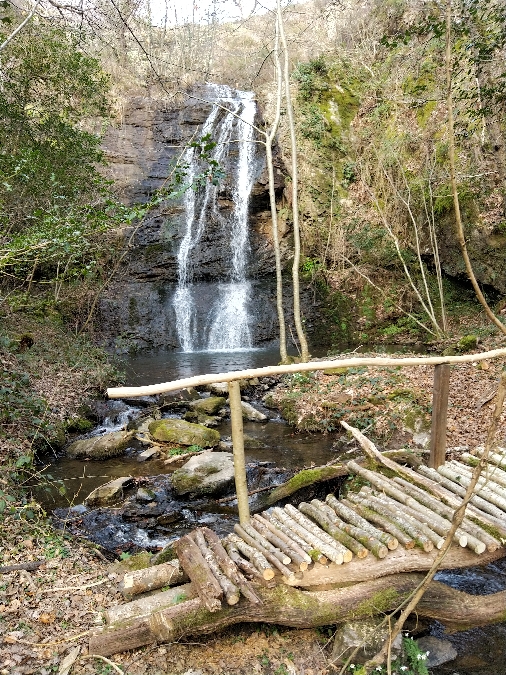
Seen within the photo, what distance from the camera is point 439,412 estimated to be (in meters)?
4.83

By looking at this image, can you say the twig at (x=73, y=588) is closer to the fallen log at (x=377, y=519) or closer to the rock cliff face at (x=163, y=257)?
the fallen log at (x=377, y=519)

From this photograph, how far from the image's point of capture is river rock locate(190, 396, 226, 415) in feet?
31.1

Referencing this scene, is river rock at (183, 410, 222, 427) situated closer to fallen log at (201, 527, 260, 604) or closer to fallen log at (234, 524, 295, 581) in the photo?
fallen log at (234, 524, 295, 581)

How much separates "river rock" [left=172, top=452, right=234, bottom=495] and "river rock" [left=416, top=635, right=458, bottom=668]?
3.22 metres

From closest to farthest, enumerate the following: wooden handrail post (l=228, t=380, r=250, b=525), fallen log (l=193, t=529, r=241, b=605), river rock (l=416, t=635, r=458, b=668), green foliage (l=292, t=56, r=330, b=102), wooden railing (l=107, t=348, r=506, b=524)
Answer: fallen log (l=193, t=529, r=241, b=605) → river rock (l=416, t=635, r=458, b=668) → wooden railing (l=107, t=348, r=506, b=524) → wooden handrail post (l=228, t=380, r=250, b=525) → green foliage (l=292, t=56, r=330, b=102)

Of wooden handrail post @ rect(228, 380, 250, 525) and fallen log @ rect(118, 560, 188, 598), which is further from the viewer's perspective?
wooden handrail post @ rect(228, 380, 250, 525)

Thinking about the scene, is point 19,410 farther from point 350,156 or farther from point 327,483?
point 350,156

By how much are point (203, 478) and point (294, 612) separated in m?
3.29

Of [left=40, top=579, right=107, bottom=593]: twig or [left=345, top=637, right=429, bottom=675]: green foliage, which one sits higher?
[left=40, top=579, right=107, bottom=593]: twig

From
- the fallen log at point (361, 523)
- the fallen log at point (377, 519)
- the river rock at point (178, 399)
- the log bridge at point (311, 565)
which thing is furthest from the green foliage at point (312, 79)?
the fallen log at point (361, 523)

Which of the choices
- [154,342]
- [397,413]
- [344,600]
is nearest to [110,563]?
[344,600]

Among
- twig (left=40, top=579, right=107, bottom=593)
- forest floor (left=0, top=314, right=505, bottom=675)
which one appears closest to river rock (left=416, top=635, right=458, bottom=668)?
forest floor (left=0, top=314, right=505, bottom=675)

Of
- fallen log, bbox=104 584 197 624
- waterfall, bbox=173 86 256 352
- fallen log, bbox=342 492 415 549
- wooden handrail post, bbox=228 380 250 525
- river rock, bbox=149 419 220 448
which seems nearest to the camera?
fallen log, bbox=104 584 197 624

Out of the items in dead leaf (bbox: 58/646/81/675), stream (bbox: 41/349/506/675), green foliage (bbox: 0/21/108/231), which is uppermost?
green foliage (bbox: 0/21/108/231)
